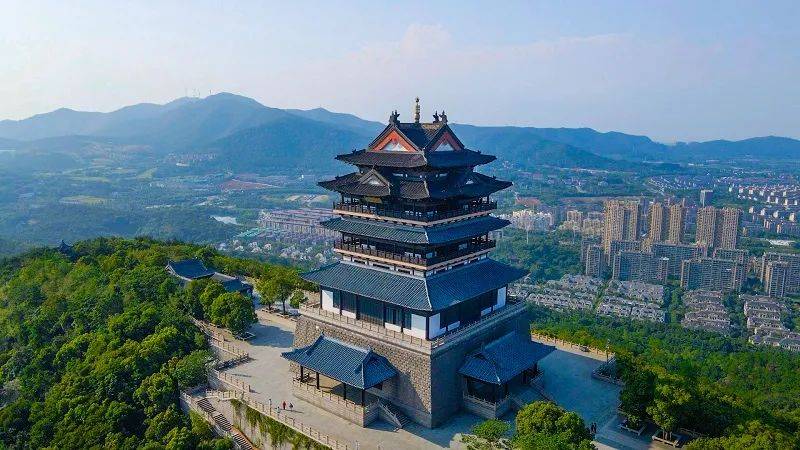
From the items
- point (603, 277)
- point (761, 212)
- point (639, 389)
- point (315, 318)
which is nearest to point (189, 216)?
point (603, 277)

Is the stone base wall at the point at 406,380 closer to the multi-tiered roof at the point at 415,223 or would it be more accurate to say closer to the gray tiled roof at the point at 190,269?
the multi-tiered roof at the point at 415,223

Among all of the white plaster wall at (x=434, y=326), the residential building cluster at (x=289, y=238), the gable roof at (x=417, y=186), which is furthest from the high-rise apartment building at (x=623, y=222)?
the white plaster wall at (x=434, y=326)

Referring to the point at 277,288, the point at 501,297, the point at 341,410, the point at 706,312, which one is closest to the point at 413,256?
the point at 501,297

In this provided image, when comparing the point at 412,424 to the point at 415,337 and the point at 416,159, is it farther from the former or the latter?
the point at 416,159

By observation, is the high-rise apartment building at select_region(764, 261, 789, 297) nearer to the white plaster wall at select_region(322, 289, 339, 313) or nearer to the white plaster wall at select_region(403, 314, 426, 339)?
the white plaster wall at select_region(403, 314, 426, 339)

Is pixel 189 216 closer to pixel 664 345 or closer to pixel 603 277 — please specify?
pixel 603 277
